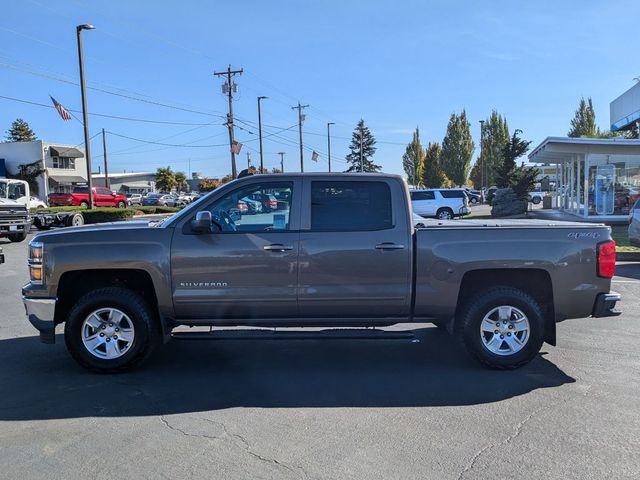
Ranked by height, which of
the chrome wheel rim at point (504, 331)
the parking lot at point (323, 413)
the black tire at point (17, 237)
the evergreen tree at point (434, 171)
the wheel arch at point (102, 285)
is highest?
the evergreen tree at point (434, 171)

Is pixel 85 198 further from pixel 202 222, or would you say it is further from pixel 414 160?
pixel 414 160

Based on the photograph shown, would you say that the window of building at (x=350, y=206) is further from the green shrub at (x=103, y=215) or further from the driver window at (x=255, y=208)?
the green shrub at (x=103, y=215)

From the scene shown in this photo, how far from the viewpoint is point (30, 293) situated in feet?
17.8

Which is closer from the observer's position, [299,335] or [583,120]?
[299,335]

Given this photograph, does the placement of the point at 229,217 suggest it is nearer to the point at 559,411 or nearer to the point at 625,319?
the point at 559,411

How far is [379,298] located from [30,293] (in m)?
3.37

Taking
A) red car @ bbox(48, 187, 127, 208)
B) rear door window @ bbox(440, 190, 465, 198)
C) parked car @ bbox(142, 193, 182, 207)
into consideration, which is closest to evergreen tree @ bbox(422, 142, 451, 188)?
parked car @ bbox(142, 193, 182, 207)

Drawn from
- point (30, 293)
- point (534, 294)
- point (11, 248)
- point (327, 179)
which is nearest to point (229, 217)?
point (327, 179)

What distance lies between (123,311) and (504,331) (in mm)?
3712

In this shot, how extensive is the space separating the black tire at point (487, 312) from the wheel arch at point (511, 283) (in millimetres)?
136

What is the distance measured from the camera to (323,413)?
4.51m

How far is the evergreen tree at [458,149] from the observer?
7488 cm

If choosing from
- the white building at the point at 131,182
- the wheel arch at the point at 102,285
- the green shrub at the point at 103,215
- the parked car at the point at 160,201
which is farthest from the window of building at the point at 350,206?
the white building at the point at 131,182

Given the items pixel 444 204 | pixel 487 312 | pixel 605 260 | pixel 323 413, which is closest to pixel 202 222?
pixel 323 413
